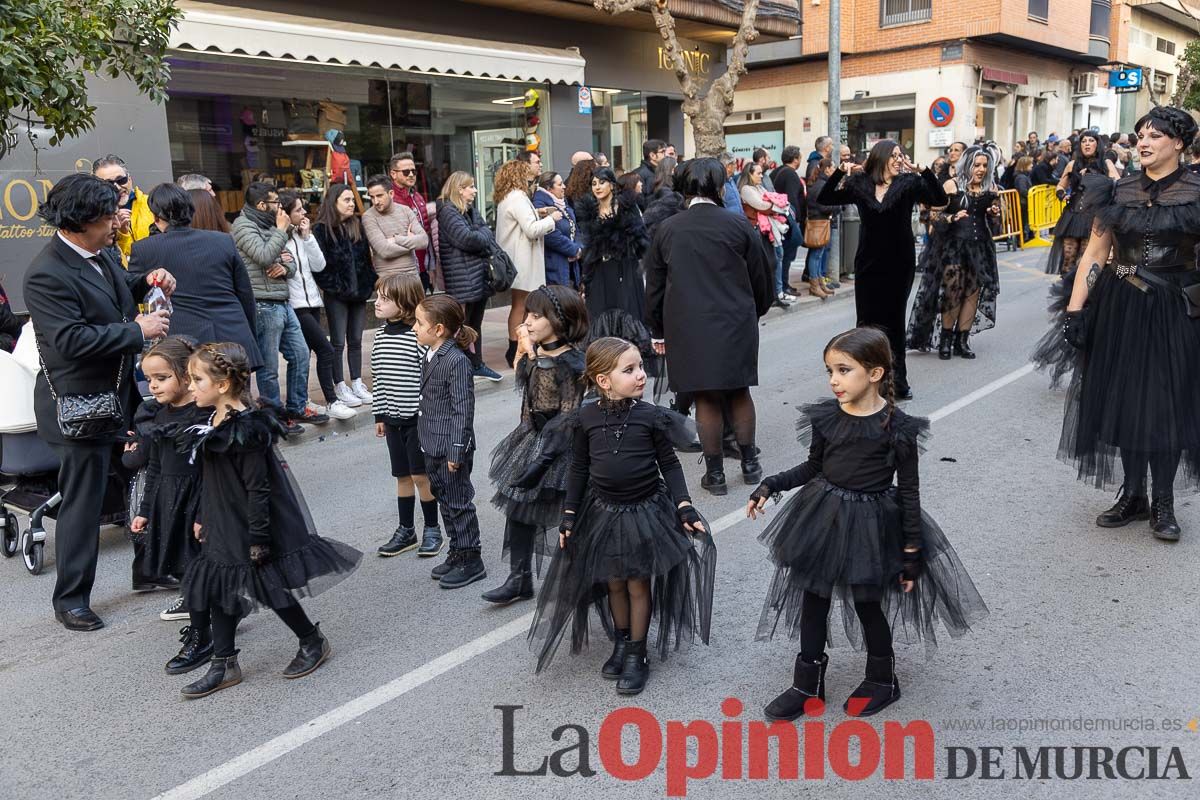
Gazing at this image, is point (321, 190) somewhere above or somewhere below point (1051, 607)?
above

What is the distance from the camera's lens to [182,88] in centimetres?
1154

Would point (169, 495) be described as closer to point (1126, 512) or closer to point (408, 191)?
point (1126, 512)

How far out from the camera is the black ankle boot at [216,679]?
13.6 ft

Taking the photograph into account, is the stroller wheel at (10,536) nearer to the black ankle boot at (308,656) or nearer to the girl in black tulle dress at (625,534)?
the black ankle boot at (308,656)

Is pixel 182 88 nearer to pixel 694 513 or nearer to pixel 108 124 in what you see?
pixel 108 124

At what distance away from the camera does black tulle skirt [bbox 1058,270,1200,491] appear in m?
5.12

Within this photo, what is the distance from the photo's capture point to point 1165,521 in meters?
5.26

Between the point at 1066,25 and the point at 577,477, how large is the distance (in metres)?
30.8

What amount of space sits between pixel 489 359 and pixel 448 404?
627 centimetres

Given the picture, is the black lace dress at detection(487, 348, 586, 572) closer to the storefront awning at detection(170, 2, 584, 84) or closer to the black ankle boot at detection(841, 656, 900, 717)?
the black ankle boot at detection(841, 656, 900, 717)

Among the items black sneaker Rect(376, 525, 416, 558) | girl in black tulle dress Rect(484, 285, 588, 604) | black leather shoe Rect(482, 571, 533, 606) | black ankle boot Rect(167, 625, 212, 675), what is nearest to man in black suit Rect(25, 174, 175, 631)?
black ankle boot Rect(167, 625, 212, 675)

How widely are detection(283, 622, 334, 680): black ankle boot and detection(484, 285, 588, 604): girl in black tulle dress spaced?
32.7 inches

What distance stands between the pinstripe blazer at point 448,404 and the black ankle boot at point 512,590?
61 centimetres

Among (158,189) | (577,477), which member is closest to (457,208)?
(158,189)
